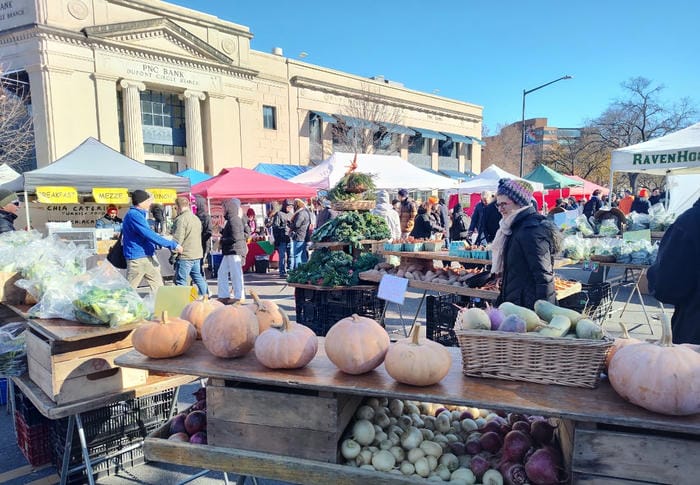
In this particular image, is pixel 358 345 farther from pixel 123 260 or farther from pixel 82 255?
pixel 123 260

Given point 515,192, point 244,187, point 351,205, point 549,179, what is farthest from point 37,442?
point 549,179

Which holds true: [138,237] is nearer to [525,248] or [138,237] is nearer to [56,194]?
[56,194]

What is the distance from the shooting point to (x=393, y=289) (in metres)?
4.85

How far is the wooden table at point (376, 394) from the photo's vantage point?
1.62m

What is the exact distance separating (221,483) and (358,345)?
2037mm

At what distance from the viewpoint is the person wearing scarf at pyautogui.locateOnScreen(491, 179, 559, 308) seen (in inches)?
135

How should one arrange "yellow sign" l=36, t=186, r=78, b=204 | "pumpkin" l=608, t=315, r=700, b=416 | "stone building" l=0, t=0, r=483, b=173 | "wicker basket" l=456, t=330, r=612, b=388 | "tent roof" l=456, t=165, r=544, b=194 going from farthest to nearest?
"stone building" l=0, t=0, r=483, b=173 → "tent roof" l=456, t=165, r=544, b=194 → "yellow sign" l=36, t=186, r=78, b=204 → "wicker basket" l=456, t=330, r=612, b=388 → "pumpkin" l=608, t=315, r=700, b=416

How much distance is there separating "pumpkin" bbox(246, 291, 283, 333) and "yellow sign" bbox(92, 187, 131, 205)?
746cm

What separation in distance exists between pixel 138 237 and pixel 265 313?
15.3ft

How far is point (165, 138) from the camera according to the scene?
84.2 ft

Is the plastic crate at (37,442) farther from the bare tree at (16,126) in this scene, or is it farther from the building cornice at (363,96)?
the building cornice at (363,96)

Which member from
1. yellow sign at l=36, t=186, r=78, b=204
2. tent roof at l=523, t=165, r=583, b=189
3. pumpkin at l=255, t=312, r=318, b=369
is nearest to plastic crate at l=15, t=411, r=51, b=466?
pumpkin at l=255, t=312, r=318, b=369

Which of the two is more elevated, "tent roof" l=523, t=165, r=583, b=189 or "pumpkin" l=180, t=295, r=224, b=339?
"tent roof" l=523, t=165, r=583, b=189

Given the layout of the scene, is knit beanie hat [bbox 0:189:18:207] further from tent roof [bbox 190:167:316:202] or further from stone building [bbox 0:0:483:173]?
stone building [bbox 0:0:483:173]
